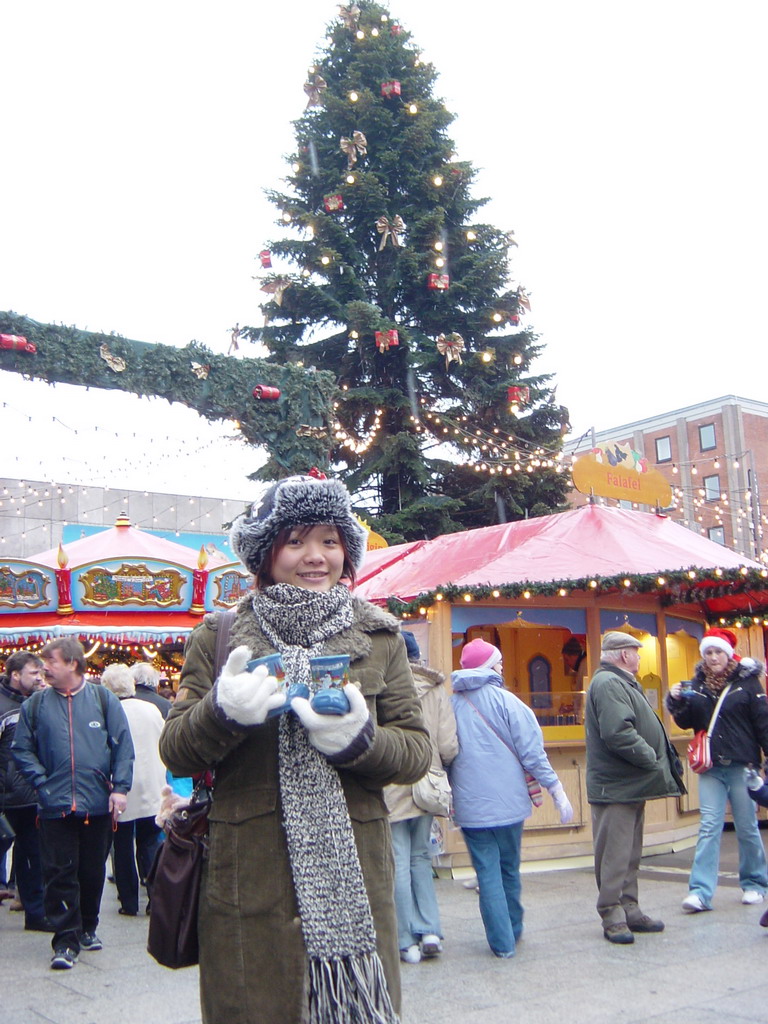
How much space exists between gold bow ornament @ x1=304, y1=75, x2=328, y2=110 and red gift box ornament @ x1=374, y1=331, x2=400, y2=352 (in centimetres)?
634

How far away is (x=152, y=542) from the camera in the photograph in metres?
19.7

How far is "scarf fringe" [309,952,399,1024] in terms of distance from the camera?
2.29 meters

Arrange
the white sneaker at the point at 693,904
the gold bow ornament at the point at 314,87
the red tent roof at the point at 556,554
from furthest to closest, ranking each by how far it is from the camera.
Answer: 1. the gold bow ornament at the point at 314,87
2. the red tent roof at the point at 556,554
3. the white sneaker at the point at 693,904

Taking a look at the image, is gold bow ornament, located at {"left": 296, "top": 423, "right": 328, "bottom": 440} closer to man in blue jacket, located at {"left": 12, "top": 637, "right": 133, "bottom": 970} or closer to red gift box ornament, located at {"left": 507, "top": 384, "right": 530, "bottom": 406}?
man in blue jacket, located at {"left": 12, "top": 637, "right": 133, "bottom": 970}

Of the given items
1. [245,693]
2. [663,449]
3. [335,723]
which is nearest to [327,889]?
[335,723]

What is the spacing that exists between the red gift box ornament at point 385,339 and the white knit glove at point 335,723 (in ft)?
59.1

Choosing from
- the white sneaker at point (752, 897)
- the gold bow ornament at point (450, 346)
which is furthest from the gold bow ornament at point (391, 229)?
the white sneaker at point (752, 897)

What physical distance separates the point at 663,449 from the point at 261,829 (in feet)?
161

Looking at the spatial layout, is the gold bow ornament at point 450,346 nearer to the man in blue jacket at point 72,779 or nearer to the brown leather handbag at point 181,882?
the man in blue jacket at point 72,779

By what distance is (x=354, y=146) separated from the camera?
2136 cm

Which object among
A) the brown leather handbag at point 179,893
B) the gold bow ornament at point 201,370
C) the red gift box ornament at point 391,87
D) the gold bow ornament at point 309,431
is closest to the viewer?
the brown leather handbag at point 179,893

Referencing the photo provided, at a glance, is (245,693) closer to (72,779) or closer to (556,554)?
(72,779)

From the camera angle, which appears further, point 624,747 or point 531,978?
point 624,747

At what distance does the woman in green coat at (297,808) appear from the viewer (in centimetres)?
232
